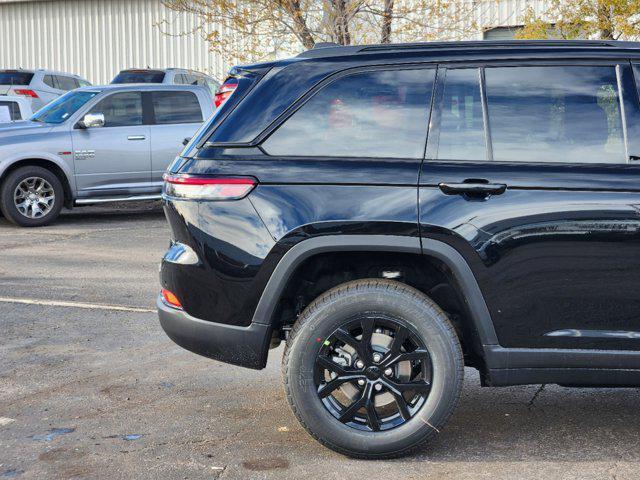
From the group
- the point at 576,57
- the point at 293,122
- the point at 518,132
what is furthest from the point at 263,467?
the point at 576,57

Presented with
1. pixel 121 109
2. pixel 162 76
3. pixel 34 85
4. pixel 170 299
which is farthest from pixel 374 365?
pixel 162 76

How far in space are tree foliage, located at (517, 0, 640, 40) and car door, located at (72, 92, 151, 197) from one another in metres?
7.63

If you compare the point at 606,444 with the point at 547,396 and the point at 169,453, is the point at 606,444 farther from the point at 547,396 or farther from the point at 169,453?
the point at 169,453

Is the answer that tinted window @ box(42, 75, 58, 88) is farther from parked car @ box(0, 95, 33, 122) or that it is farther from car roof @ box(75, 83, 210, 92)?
car roof @ box(75, 83, 210, 92)

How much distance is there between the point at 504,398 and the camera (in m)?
5.54

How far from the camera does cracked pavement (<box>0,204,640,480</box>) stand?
4.45 metres

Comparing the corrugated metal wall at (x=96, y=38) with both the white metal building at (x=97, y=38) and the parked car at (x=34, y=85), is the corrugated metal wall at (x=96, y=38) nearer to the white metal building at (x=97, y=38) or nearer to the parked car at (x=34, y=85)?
the white metal building at (x=97, y=38)

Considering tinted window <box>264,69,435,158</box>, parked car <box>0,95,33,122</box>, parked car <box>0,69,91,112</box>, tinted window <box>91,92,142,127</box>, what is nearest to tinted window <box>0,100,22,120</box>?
parked car <box>0,95,33,122</box>

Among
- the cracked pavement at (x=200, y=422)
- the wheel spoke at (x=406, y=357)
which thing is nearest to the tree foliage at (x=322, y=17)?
the cracked pavement at (x=200, y=422)

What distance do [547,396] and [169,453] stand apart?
210 cm

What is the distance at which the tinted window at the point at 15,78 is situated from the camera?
23000 millimetres

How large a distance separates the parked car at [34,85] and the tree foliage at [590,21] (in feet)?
34.4

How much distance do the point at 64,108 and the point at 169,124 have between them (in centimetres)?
140

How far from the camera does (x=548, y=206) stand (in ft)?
14.3
